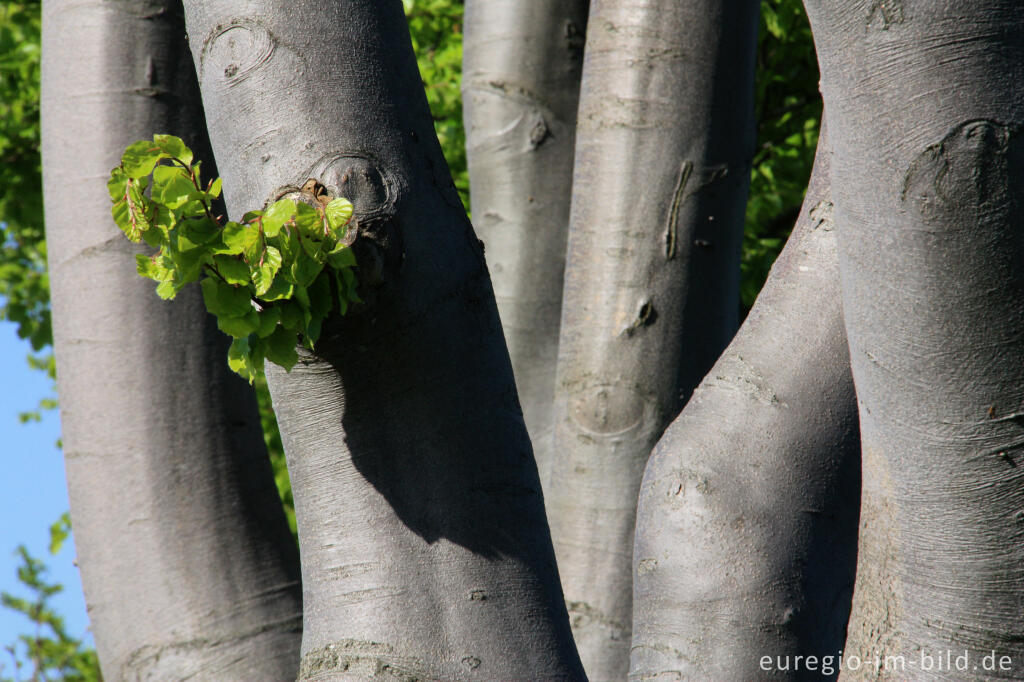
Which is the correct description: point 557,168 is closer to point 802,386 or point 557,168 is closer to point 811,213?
point 811,213

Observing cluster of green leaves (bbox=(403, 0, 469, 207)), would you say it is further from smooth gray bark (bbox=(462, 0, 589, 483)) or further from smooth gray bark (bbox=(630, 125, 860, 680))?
smooth gray bark (bbox=(630, 125, 860, 680))

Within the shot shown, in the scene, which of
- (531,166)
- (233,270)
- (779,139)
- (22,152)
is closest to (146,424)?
(233,270)

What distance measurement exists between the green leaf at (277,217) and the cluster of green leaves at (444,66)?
3.40 meters

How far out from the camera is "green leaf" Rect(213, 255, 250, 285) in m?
1.15

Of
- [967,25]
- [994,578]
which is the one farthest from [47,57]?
[994,578]

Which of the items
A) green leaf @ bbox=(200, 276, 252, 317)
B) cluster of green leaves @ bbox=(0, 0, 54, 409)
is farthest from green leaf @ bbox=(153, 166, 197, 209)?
cluster of green leaves @ bbox=(0, 0, 54, 409)

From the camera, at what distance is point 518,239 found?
3.15 m

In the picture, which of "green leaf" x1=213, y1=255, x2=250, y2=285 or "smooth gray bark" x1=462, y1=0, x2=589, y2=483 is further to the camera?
"smooth gray bark" x1=462, y1=0, x2=589, y2=483

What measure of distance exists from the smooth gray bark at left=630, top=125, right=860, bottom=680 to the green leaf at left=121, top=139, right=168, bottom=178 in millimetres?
1026

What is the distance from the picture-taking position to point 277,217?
114 cm

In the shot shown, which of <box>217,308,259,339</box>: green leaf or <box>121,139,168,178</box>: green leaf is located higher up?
<box>121,139,168,178</box>: green leaf

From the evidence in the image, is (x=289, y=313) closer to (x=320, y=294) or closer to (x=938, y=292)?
(x=320, y=294)

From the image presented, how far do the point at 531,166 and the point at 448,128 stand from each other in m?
1.57

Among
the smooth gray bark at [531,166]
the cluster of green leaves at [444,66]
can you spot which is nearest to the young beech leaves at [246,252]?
the smooth gray bark at [531,166]
